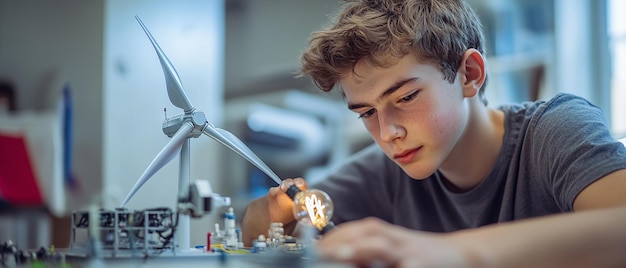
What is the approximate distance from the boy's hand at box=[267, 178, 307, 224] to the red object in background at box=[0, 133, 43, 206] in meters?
1.75

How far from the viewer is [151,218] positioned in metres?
1.08

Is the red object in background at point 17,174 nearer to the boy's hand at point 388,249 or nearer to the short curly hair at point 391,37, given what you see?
the short curly hair at point 391,37

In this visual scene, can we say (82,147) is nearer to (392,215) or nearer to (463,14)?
(392,215)

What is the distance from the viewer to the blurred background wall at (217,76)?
2.38 meters

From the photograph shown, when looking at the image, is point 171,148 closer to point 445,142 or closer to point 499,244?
point 445,142

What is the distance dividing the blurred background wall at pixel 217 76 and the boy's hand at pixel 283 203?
14 centimetres

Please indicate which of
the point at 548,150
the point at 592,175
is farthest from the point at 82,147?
the point at 592,175

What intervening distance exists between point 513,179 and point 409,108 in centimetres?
36

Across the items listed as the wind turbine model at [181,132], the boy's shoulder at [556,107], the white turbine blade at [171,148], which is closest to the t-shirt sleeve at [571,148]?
the boy's shoulder at [556,107]

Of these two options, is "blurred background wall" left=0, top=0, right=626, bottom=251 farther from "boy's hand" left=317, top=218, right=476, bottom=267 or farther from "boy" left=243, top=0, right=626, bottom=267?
"boy's hand" left=317, top=218, right=476, bottom=267

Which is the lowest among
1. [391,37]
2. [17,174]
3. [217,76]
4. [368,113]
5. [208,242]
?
[208,242]

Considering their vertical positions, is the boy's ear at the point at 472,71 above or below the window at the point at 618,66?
below

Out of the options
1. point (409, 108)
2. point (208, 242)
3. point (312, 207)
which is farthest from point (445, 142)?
point (208, 242)

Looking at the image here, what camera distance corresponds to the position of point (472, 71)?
1494 mm
